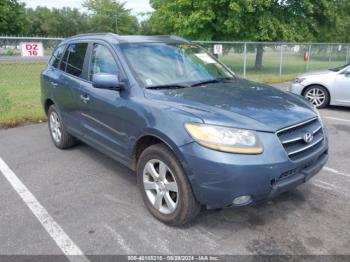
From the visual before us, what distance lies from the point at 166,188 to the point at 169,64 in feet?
5.00

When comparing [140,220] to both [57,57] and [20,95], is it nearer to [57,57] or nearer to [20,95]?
[57,57]

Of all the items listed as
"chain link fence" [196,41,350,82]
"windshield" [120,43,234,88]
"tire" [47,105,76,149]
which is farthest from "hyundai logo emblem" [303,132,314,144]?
"chain link fence" [196,41,350,82]

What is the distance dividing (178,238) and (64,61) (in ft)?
11.0

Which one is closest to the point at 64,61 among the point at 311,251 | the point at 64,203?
the point at 64,203

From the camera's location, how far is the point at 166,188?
10.7 ft

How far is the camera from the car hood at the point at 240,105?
2936 millimetres

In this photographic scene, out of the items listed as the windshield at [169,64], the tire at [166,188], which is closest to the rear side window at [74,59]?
the windshield at [169,64]

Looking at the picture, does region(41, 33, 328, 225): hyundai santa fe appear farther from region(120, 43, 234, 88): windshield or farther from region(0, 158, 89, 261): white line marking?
region(0, 158, 89, 261): white line marking

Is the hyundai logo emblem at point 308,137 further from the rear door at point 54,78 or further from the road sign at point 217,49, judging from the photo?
the road sign at point 217,49

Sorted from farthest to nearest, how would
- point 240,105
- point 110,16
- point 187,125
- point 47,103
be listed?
1. point 110,16
2. point 47,103
3. point 240,105
4. point 187,125

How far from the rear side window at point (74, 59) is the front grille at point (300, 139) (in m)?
2.81

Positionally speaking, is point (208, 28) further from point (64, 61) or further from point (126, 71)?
point (126, 71)

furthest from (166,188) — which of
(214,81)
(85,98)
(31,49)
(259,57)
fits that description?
(259,57)

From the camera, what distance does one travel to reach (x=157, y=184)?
335 centimetres
